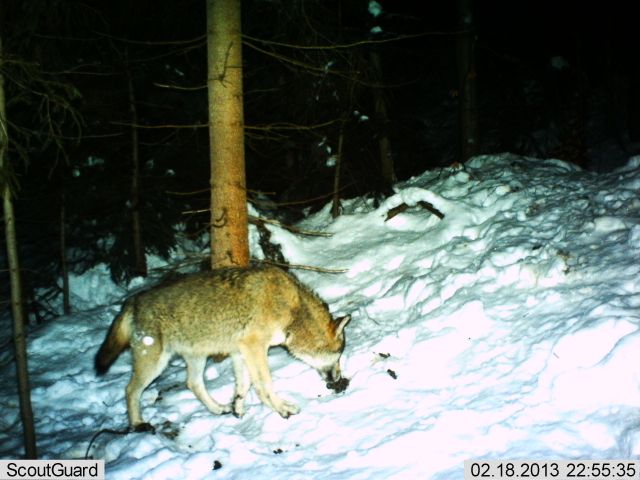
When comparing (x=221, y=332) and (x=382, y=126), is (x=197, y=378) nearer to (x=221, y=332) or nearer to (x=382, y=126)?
(x=221, y=332)

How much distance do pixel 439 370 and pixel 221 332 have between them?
284cm

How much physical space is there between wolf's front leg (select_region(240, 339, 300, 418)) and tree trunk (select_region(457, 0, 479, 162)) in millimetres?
9718

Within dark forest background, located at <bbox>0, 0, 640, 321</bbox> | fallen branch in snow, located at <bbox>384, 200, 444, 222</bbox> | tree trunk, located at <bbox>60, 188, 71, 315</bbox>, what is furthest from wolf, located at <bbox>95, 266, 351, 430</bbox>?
tree trunk, located at <bbox>60, 188, 71, 315</bbox>

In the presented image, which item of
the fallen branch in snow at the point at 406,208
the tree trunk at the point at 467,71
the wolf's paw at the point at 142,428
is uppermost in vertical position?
the tree trunk at the point at 467,71

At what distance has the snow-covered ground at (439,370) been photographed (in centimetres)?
414

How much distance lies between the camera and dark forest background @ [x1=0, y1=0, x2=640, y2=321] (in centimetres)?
810

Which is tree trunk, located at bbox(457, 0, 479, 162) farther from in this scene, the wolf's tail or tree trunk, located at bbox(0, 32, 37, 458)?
tree trunk, located at bbox(0, 32, 37, 458)

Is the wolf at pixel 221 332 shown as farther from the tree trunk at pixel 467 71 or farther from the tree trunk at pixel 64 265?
the tree trunk at pixel 467 71

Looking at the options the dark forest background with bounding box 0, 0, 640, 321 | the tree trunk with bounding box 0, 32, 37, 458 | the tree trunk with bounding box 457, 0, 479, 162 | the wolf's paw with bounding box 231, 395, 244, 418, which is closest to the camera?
the tree trunk with bounding box 0, 32, 37, 458

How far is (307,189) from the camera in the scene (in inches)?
487

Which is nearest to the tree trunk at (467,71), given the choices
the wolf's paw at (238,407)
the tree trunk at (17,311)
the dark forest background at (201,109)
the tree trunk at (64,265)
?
the dark forest background at (201,109)

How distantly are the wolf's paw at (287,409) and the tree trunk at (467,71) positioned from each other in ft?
33.1

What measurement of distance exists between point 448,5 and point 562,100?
5.75 metres

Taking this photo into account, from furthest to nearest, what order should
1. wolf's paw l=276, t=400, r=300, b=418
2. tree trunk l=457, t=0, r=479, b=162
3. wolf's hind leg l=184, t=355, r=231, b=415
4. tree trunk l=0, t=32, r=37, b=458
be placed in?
1. tree trunk l=457, t=0, r=479, b=162
2. wolf's hind leg l=184, t=355, r=231, b=415
3. wolf's paw l=276, t=400, r=300, b=418
4. tree trunk l=0, t=32, r=37, b=458
